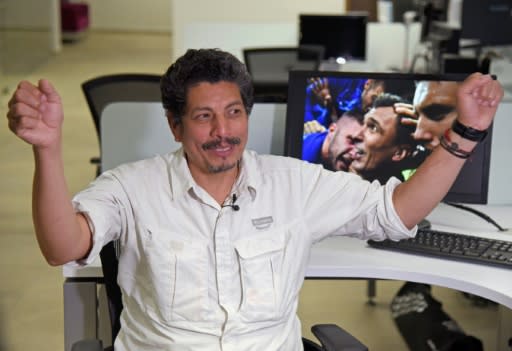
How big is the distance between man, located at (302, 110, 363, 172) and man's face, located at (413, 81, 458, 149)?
18 centimetres

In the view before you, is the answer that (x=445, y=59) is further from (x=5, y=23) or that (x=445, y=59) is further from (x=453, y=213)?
(x=5, y=23)

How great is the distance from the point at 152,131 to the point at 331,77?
2.03ft

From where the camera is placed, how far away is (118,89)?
4418mm

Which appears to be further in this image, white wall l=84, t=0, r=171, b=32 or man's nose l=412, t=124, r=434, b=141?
white wall l=84, t=0, r=171, b=32

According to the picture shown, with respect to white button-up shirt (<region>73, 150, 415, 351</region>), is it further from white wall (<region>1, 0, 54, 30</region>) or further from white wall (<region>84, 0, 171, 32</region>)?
white wall (<region>84, 0, 171, 32</region>)

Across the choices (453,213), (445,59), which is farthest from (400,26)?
(453,213)

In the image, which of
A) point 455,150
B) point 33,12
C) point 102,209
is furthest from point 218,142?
point 33,12

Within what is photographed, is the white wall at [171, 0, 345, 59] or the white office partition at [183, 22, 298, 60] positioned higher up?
the white wall at [171, 0, 345, 59]

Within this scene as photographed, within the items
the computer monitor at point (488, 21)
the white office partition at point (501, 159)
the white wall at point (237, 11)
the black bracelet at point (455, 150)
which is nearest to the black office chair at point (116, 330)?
the black bracelet at point (455, 150)

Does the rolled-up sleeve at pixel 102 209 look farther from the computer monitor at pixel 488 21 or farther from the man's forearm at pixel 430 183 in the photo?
the computer monitor at pixel 488 21

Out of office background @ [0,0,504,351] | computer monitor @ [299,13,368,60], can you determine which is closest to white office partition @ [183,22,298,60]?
computer monitor @ [299,13,368,60]

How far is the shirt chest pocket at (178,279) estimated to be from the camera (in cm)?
200

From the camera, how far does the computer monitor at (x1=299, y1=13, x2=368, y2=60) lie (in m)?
6.54

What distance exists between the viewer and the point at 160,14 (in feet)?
52.6
